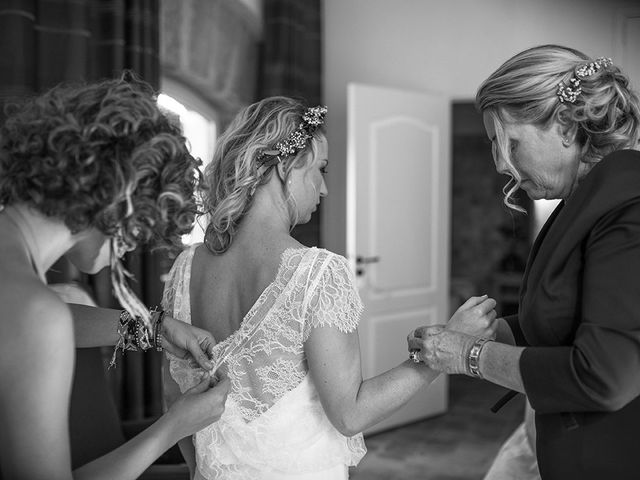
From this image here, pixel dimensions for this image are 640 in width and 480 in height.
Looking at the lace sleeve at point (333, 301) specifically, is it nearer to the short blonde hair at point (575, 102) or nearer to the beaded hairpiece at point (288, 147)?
the beaded hairpiece at point (288, 147)

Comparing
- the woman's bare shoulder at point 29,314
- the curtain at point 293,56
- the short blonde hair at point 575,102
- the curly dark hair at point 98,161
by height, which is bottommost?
the woman's bare shoulder at point 29,314

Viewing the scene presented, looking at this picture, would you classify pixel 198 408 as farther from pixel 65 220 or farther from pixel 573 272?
pixel 573 272

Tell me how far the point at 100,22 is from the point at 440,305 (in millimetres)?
3185

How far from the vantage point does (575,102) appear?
148cm

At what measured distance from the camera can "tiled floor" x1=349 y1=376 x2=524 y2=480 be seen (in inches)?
159

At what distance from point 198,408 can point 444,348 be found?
0.58 m

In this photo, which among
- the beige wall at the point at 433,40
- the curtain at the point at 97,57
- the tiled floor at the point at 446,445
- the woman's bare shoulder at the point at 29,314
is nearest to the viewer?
the woman's bare shoulder at the point at 29,314

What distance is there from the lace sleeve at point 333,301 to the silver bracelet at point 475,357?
259 mm

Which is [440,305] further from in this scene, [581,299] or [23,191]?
[23,191]

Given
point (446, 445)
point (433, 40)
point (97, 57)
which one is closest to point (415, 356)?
point (97, 57)

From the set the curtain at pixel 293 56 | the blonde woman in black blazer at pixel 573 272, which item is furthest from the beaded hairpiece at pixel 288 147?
the curtain at pixel 293 56

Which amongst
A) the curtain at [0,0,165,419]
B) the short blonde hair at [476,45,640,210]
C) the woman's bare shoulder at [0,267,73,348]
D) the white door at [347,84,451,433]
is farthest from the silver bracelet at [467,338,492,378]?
the white door at [347,84,451,433]

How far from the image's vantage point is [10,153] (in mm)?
1133

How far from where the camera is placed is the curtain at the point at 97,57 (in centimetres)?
254
